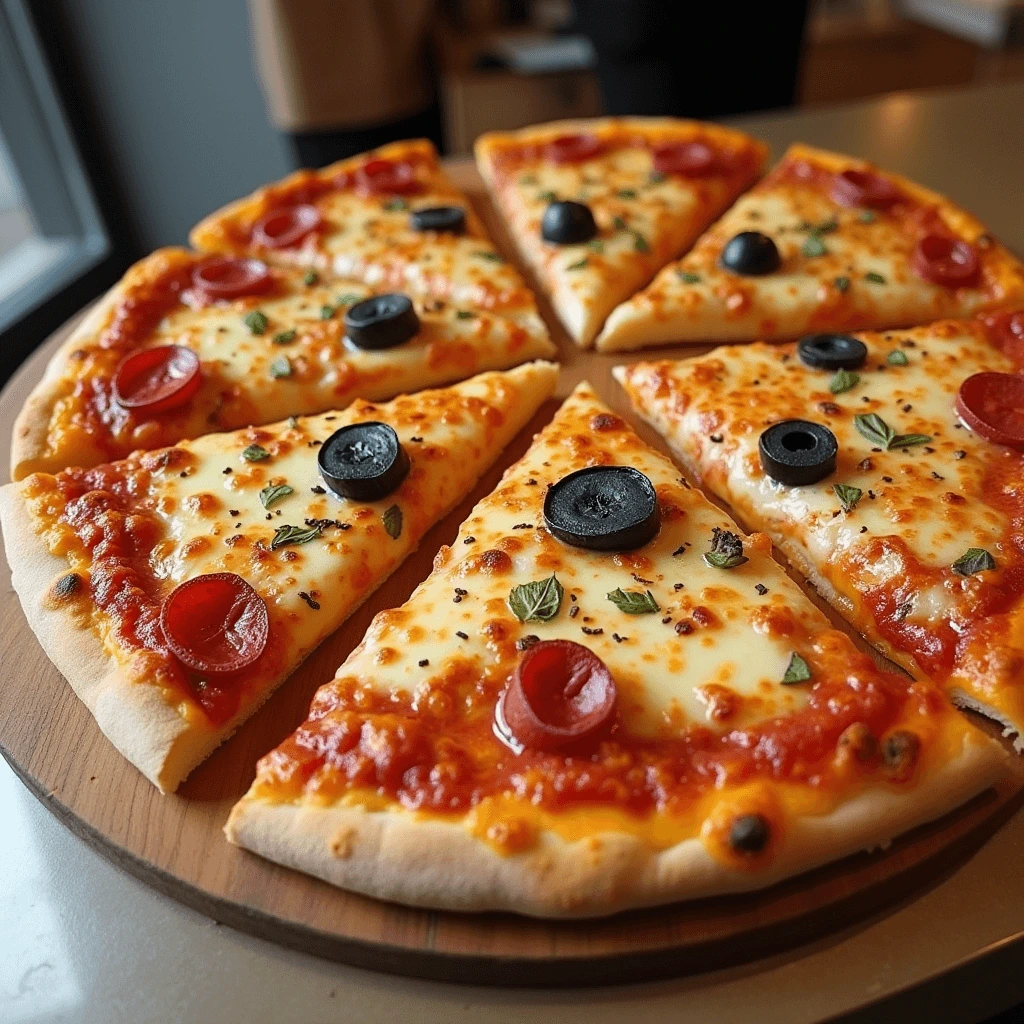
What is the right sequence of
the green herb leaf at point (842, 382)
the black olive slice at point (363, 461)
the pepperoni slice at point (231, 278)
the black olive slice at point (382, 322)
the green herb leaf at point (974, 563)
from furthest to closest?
the pepperoni slice at point (231, 278), the black olive slice at point (382, 322), the green herb leaf at point (842, 382), the black olive slice at point (363, 461), the green herb leaf at point (974, 563)

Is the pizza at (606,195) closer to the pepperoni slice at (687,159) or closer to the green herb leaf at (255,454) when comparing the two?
the pepperoni slice at (687,159)

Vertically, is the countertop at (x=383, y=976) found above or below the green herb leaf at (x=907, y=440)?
below

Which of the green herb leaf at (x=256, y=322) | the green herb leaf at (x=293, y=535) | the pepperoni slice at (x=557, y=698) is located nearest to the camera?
the pepperoni slice at (x=557, y=698)

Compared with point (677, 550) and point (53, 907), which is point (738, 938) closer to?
point (677, 550)

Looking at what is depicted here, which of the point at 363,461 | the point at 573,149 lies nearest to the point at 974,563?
the point at 363,461

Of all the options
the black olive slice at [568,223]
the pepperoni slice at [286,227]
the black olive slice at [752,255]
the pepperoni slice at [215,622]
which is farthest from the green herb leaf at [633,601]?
the pepperoni slice at [286,227]

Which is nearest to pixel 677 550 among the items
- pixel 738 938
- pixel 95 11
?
pixel 738 938

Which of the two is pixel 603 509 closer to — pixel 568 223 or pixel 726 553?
pixel 726 553
